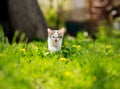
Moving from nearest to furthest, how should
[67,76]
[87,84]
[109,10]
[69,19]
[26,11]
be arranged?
[87,84]
[67,76]
[26,11]
[109,10]
[69,19]

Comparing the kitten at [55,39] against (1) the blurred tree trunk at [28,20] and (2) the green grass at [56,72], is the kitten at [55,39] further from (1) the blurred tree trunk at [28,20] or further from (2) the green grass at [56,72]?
(1) the blurred tree trunk at [28,20]

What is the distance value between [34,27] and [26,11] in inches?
16.3

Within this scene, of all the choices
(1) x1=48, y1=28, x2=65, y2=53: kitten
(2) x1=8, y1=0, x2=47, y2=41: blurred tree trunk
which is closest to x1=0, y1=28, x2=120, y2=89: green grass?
(1) x1=48, y1=28, x2=65, y2=53: kitten

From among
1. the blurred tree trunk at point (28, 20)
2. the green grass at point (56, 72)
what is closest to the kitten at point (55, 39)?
the green grass at point (56, 72)

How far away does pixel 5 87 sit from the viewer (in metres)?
4.02

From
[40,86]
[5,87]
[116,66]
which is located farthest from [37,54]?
[5,87]

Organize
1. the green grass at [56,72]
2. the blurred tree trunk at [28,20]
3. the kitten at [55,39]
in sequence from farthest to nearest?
the blurred tree trunk at [28,20] < the kitten at [55,39] < the green grass at [56,72]

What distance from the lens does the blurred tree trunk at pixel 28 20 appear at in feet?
33.6

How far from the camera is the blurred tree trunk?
10.2 metres

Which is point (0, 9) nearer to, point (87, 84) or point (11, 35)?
point (11, 35)

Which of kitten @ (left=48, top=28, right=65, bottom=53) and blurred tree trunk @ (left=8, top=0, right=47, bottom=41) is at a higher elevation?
kitten @ (left=48, top=28, right=65, bottom=53)

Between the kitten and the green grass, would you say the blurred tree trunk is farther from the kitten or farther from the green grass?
the green grass

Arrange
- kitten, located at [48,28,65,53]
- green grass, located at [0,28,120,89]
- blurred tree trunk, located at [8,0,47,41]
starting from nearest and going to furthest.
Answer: green grass, located at [0,28,120,89] → kitten, located at [48,28,65,53] → blurred tree trunk, located at [8,0,47,41]

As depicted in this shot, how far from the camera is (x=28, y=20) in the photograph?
10.3 meters
